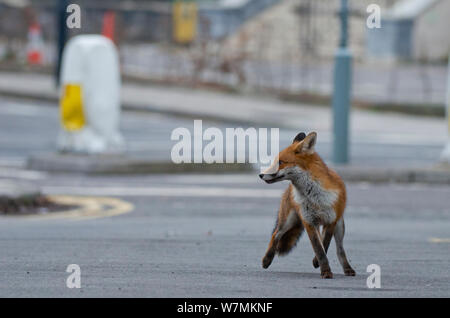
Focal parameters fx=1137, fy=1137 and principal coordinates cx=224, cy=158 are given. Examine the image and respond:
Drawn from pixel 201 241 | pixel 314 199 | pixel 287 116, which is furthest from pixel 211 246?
pixel 287 116

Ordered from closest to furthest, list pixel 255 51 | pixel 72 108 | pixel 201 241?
pixel 201 241, pixel 72 108, pixel 255 51

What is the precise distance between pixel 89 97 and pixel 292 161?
10995 millimetres

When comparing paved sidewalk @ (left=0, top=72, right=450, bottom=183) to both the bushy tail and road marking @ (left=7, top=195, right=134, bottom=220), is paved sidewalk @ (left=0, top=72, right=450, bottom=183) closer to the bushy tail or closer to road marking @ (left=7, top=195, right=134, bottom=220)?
road marking @ (left=7, top=195, right=134, bottom=220)

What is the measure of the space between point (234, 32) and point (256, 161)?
23.6 m

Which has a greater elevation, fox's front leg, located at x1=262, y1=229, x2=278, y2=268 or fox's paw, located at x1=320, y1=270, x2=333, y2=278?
fox's front leg, located at x1=262, y1=229, x2=278, y2=268

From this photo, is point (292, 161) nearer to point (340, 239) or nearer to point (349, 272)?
point (340, 239)

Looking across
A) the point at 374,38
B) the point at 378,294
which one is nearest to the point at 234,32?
the point at 374,38

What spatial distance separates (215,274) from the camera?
797 centimetres

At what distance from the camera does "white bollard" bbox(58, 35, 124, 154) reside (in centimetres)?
1828

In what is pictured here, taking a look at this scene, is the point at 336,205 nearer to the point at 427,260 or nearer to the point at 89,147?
the point at 427,260

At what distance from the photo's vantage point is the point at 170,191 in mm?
15719

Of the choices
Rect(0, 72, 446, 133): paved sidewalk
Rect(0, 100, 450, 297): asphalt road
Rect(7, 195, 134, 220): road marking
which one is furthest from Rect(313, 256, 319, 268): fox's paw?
Rect(0, 72, 446, 133): paved sidewalk

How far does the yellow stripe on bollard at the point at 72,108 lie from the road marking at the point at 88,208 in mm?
3641

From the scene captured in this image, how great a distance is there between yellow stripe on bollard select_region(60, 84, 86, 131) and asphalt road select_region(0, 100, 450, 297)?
1.08 metres
